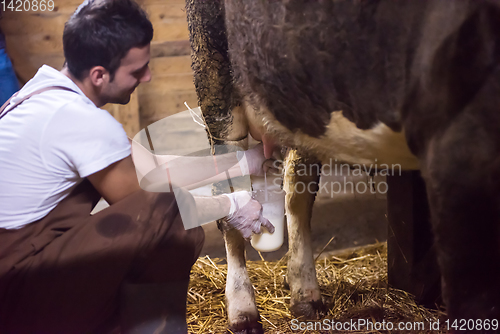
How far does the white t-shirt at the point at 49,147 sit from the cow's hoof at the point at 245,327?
704mm

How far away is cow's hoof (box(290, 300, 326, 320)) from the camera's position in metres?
1.36

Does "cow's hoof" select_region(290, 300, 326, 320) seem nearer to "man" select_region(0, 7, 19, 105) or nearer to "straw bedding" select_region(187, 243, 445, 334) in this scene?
"straw bedding" select_region(187, 243, 445, 334)

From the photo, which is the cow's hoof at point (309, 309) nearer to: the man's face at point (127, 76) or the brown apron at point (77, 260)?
the brown apron at point (77, 260)

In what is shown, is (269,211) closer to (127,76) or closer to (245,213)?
(245,213)

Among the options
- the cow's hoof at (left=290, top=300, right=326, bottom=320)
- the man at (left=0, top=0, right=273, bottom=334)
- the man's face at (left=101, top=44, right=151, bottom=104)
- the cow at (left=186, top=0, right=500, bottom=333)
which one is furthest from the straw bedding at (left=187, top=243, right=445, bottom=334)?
the man's face at (left=101, top=44, right=151, bottom=104)

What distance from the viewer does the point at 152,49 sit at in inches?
34.9

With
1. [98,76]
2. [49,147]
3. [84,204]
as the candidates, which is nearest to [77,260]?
[84,204]

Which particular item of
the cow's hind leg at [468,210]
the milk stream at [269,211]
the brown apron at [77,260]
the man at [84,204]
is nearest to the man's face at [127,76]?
the man at [84,204]

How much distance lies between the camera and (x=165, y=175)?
88cm

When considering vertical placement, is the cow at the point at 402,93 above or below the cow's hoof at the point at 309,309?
above

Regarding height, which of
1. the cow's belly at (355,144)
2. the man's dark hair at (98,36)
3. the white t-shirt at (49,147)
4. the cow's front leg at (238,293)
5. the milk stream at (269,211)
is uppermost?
the man's dark hair at (98,36)

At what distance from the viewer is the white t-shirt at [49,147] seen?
74 cm

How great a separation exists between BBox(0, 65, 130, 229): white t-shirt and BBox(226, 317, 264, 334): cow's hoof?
70 cm

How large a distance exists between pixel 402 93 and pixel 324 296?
2.94 feet
